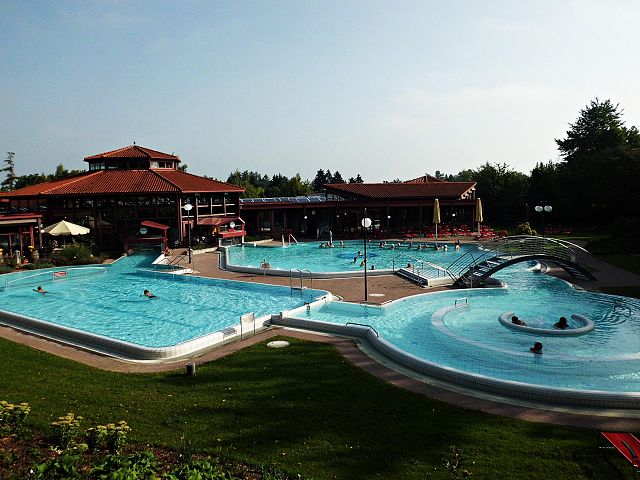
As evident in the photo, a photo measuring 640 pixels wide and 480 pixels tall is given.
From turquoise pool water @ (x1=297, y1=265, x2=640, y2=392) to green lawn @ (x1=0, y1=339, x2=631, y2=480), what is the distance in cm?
316

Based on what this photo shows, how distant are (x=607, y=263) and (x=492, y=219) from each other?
29890mm

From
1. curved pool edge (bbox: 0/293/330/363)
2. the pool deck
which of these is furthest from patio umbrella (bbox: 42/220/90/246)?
the pool deck

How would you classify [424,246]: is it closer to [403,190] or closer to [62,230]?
[403,190]

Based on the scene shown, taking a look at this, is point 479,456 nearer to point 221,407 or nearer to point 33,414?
point 221,407

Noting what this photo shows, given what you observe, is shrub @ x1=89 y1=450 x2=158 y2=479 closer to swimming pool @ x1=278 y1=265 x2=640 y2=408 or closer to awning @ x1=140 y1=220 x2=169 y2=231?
swimming pool @ x1=278 y1=265 x2=640 y2=408

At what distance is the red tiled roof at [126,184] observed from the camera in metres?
35.8

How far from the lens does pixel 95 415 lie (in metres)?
8.73

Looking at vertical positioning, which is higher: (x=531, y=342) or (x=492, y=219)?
(x=492, y=219)

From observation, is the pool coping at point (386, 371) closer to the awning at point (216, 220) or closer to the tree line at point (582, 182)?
the awning at point (216, 220)

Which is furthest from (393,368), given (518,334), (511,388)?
(518,334)

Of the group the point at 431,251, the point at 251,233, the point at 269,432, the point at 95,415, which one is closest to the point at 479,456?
the point at 269,432

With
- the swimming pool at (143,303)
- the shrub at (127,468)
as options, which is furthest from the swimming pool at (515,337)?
the shrub at (127,468)

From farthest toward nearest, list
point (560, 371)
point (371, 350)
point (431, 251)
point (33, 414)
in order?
point (431, 251), point (371, 350), point (560, 371), point (33, 414)

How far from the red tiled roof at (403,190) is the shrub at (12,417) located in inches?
1527
